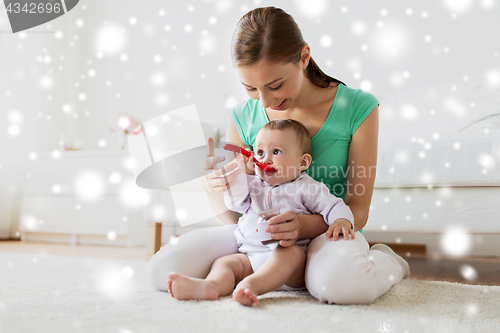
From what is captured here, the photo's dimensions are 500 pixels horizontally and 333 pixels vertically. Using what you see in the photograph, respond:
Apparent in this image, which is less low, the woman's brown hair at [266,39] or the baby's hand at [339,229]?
the woman's brown hair at [266,39]

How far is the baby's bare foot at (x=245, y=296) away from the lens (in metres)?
0.69

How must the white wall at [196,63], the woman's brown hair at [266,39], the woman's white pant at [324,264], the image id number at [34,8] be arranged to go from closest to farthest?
1. the woman's white pant at [324,264]
2. the woman's brown hair at [266,39]
3. the white wall at [196,63]
4. the image id number at [34,8]

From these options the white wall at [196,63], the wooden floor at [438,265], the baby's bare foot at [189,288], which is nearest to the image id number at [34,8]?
the white wall at [196,63]

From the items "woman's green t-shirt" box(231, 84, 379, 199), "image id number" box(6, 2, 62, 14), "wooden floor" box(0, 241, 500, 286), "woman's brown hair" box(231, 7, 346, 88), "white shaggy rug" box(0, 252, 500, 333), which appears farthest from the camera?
"image id number" box(6, 2, 62, 14)

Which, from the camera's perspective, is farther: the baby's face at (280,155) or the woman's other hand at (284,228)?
the baby's face at (280,155)

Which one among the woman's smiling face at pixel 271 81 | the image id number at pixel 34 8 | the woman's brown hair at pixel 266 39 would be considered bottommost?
the woman's smiling face at pixel 271 81

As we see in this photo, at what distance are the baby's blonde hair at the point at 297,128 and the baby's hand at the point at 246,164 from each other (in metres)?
0.08

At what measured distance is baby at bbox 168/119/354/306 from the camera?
800mm

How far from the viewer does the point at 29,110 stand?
259 centimetres

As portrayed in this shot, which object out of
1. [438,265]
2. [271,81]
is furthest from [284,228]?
[438,265]

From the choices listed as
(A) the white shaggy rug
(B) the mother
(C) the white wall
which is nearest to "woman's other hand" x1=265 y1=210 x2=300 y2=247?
(B) the mother

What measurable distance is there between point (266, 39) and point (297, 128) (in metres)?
0.21

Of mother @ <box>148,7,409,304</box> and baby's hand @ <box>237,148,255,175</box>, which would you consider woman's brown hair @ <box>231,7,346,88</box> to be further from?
baby's hand @ <box>237,148,255,175</box>

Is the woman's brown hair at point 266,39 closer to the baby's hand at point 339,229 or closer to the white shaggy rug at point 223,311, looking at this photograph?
the baby's hand at point 339,229
